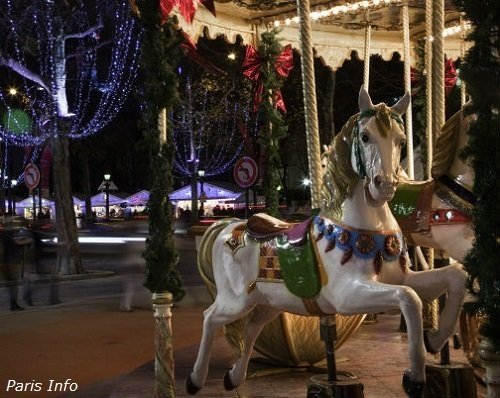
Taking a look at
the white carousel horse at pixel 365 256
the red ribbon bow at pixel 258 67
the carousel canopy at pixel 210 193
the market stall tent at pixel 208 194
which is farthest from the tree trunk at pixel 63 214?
the carousel canopy at pixel 210 193

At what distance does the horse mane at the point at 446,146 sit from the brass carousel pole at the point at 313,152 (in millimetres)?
1201

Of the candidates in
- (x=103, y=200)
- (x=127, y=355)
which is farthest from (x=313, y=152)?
(x=103, y=200)

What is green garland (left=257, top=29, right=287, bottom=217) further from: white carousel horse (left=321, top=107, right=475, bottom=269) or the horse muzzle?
the horse muzzle

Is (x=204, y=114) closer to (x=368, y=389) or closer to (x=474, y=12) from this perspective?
(x=368, y=389)

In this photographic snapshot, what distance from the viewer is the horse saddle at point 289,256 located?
4.35 meters

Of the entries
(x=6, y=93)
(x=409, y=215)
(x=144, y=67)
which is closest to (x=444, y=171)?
(x=409, y=215)

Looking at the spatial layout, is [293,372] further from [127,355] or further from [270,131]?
[270,131]

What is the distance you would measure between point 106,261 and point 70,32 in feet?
24.6

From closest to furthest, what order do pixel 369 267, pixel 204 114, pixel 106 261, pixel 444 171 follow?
pixel 369 267 < pixel 444 171 < pixel 106 261 < pixel 204 114

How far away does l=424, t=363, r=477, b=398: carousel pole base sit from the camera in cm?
479

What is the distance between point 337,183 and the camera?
430 cm

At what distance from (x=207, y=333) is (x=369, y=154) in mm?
2087

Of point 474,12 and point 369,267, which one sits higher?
point 474,12

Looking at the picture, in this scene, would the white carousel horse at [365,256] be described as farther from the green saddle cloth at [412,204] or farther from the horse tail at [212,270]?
the green saddle cloth at [412,204]
